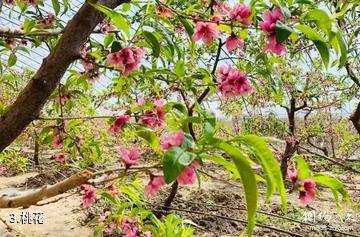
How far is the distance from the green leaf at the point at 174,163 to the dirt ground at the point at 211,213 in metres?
1.95

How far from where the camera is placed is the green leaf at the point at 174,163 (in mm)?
474

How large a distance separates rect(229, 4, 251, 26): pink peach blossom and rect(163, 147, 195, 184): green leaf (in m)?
0.51

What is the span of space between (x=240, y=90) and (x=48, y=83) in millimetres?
543

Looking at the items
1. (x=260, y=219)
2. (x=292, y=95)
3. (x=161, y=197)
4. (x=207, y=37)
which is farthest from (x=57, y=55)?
(x=292, y=95)

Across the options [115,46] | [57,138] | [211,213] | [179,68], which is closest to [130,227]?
[57,138]

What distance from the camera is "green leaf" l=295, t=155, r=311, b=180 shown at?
0.71 meters

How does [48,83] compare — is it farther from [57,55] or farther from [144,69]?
[144,69]

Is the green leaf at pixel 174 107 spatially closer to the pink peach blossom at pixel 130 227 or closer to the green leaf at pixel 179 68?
the green leaf at pixel 179 68

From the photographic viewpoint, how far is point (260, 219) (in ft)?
10.9

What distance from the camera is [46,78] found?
86 cm

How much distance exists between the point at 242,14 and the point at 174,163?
1.77 feet

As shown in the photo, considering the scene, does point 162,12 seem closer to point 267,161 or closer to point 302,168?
point 302,168

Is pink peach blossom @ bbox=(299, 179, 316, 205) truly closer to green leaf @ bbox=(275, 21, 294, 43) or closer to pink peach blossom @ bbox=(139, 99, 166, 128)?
green leaf @ bbox=(275, 21, 294, 43)

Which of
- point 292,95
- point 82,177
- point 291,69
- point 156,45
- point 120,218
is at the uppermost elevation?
point 291,69
